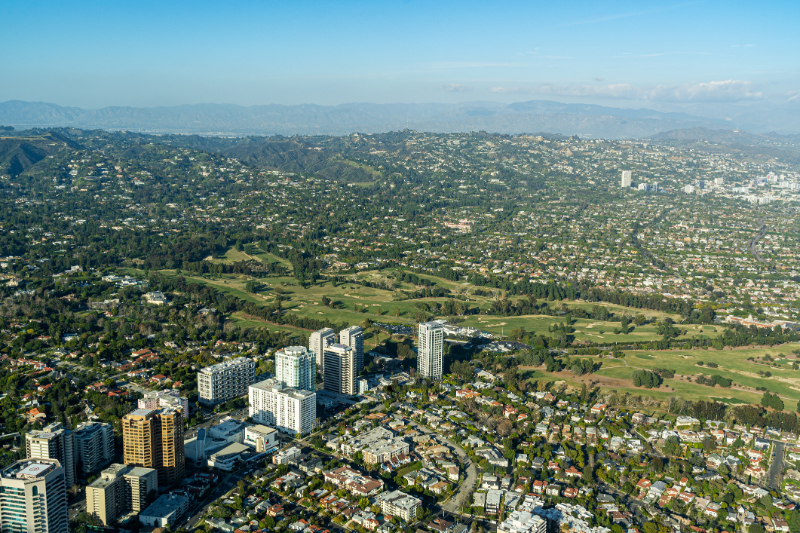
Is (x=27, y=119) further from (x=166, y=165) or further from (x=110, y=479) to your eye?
(x=110, y=479)

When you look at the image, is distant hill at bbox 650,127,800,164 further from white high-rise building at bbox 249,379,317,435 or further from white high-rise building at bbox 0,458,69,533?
white high-rise building at bbox 0,458,69,533

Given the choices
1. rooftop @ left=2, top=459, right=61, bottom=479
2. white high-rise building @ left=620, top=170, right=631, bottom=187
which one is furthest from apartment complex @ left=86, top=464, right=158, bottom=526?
white high-rise building @ left=620, top=170, right=631, bottom=187

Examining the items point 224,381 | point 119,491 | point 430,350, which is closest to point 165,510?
point 119,491

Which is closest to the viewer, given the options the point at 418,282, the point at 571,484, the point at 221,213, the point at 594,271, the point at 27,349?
the point at 571,484

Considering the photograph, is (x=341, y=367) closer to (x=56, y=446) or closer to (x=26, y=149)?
(x=56, y=446)

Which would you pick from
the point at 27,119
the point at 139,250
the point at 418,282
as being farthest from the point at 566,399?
the point at 27,119
